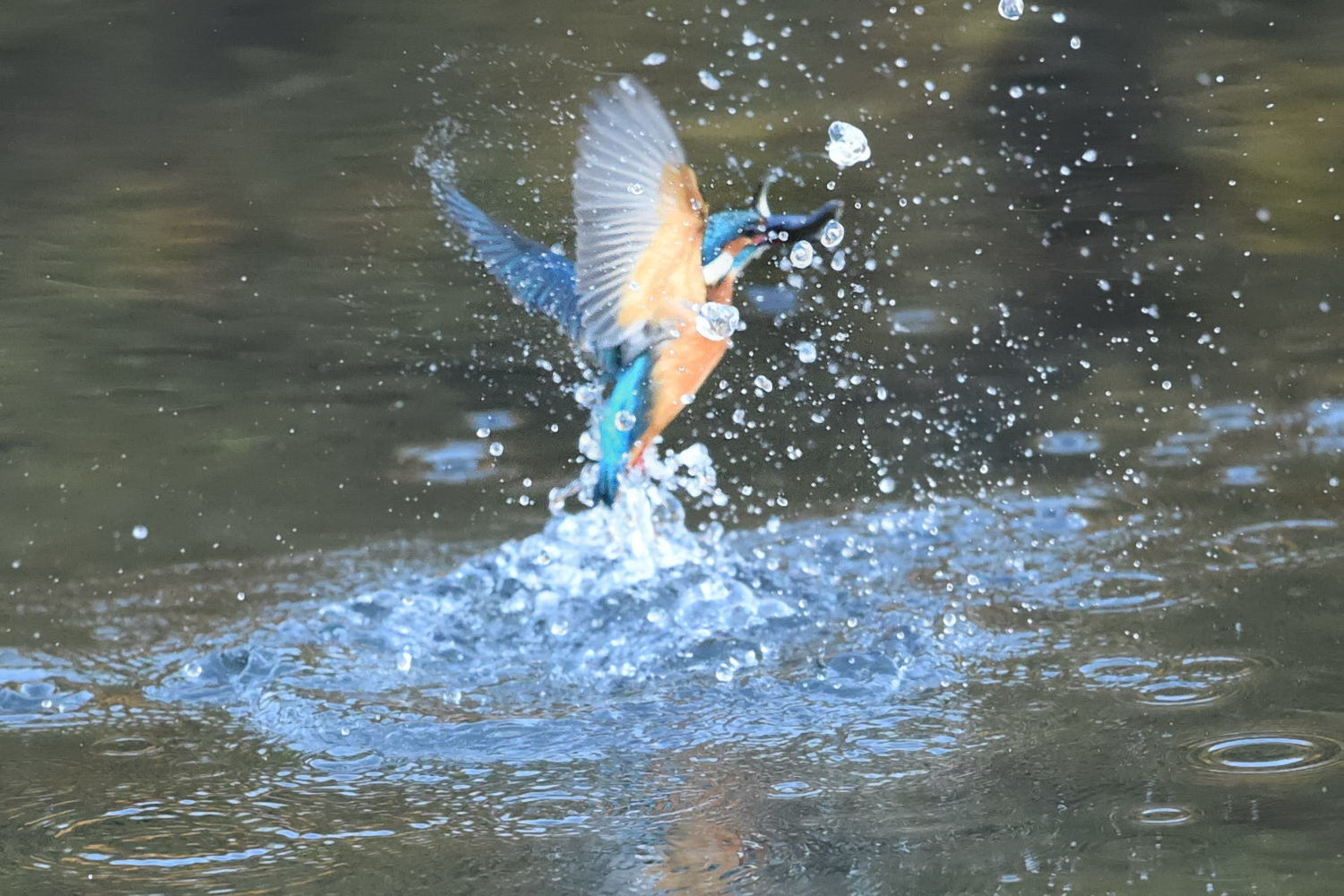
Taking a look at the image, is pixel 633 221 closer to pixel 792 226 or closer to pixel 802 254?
pixel 792 226

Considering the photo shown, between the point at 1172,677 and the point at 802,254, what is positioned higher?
the point at 802,254

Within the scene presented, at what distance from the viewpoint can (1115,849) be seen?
1664 mm

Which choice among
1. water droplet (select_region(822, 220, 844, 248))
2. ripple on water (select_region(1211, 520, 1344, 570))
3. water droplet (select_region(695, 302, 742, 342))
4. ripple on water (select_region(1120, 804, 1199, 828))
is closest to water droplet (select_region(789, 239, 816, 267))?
water droplet (select_region(822, 220, 844, 248))

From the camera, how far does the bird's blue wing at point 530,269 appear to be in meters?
2.92

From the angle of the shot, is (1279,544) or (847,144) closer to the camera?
(1279,544)

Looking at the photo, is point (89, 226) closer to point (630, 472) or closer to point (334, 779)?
point (630, 472)

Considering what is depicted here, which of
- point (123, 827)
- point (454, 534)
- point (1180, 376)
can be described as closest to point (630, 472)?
point (454, 534)

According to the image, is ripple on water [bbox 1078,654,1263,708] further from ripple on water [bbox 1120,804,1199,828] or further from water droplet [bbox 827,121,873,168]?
water droplet [bbox 827,121,873,168]

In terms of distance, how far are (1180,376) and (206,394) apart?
2.33 metres

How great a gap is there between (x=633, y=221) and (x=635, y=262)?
A: 91 millimetres

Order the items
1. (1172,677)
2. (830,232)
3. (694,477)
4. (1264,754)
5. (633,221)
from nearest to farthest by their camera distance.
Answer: (1264,754)
(1172,677)
(633,221)
(830,232)
(694,477)

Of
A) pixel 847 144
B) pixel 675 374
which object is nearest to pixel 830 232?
pixel 675 374

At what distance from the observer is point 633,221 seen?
2430mm

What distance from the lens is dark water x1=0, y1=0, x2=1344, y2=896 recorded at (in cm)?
183
